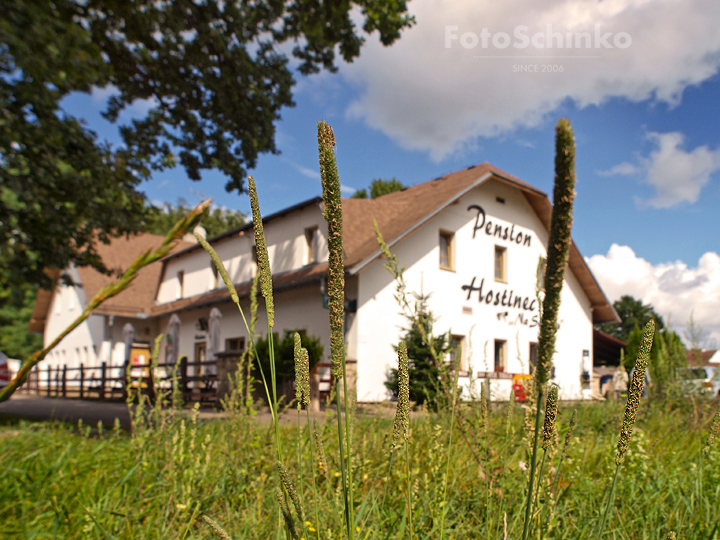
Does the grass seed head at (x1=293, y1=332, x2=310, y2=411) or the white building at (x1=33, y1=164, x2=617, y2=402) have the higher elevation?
the white building at (x1=33, y1=164, x2=617, y2=402)

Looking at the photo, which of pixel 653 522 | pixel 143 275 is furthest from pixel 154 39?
pixel 143 275

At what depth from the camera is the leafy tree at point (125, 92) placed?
7008 mm

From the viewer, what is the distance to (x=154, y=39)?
29.7ft

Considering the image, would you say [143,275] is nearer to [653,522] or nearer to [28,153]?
[28,153]

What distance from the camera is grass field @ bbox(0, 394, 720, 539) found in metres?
2.05

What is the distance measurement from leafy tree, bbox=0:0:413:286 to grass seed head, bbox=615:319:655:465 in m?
7.43

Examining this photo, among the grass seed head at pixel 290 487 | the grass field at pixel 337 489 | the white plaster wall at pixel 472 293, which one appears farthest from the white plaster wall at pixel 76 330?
the grass seed head at pixel 290 487

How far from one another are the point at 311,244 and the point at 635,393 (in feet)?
53.6

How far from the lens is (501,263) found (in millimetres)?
19438

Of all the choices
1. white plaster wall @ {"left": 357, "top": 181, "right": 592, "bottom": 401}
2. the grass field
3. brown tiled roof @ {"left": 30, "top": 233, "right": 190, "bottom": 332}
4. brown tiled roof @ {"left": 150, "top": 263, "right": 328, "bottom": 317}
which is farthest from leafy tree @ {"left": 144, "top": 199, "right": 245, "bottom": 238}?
the grass field

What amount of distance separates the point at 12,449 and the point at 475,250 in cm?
1576

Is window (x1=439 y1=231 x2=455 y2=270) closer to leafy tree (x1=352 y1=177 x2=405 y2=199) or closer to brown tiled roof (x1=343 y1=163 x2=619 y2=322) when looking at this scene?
brown tiled roof (x1=343 y1=163 x2=619 y2=322)

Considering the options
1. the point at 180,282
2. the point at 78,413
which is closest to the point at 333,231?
Result: the point at 78,413

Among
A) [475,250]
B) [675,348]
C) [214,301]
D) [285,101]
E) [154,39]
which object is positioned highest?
[154,39]
